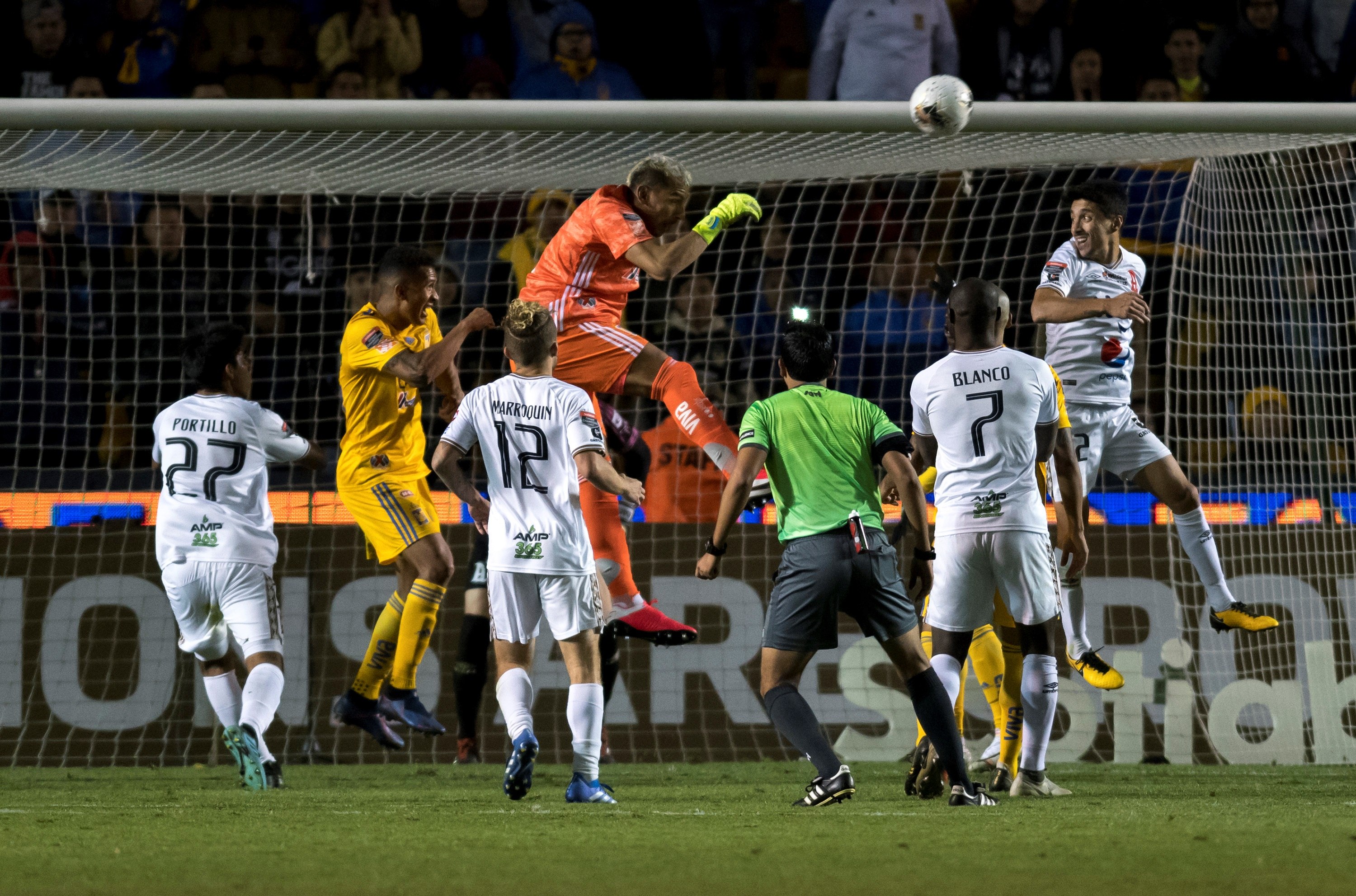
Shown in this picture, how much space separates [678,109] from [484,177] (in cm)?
193

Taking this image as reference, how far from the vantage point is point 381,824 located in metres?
5.00

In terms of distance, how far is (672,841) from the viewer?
4445mm

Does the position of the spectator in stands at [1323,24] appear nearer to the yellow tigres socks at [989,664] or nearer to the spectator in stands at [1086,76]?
the spectator in stands at [1086,76]

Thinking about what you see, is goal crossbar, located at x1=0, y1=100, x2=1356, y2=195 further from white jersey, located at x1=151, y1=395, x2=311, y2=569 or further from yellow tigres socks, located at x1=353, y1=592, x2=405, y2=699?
yellow tigres socks, located at x1=353, y1=592, x2=405, y2=699

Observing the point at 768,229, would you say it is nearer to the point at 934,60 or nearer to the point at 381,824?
the point at 934,60

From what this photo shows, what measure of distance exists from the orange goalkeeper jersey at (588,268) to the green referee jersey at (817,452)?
142 centimetres

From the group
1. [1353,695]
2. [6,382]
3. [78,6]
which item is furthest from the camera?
[78,6]

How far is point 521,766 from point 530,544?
771 millimetres

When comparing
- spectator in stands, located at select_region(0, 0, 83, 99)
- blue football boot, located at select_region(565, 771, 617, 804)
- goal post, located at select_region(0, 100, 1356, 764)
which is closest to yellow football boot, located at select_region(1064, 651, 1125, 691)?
goal post, located at select_region(0, 100, 1356, 764)

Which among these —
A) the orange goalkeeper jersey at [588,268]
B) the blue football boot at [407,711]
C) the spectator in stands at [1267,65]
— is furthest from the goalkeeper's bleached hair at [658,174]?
the spectator in stands at [1267,65]

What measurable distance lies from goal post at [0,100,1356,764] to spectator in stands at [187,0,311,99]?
2151 mm

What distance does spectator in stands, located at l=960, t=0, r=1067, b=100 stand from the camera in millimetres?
12234

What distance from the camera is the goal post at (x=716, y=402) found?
26.4 feet

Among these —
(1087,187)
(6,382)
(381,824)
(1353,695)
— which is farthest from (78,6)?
(1353,695)
